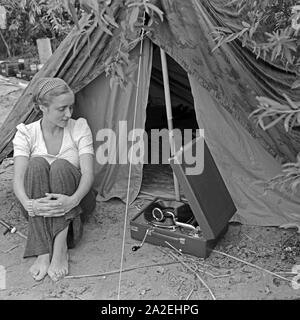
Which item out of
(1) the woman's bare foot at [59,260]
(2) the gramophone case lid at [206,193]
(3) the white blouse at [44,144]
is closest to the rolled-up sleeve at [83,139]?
(3) the white blouse at [44,144]

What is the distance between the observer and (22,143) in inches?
103

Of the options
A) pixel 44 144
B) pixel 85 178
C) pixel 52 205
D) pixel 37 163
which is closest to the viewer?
pixel 52 205

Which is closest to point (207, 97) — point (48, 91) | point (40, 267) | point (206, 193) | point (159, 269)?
point (206, 193)

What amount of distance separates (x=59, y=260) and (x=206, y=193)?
0.90 metres

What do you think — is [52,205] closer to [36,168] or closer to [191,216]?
[36,168]

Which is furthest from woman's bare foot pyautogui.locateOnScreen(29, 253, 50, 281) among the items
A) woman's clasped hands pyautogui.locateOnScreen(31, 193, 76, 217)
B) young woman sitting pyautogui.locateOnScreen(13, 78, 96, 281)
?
woman's clasped hands pyautogui.locateOnScreen(31, 193, 76, 217)

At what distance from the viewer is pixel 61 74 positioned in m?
2.86

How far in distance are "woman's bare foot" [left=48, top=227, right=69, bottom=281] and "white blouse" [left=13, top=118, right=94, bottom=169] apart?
47 centimetres

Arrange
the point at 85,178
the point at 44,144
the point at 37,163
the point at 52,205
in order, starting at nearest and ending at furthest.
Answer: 1. the point at 52,205
2. the point at 37,163
3. the point at 85,178
4. the point at 44,144

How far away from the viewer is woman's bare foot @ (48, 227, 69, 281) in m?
2.38

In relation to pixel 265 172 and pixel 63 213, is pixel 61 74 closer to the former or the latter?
pixel 63 213

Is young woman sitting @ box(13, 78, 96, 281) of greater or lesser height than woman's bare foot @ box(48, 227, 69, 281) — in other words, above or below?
above

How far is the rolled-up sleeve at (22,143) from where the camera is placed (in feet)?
8.53

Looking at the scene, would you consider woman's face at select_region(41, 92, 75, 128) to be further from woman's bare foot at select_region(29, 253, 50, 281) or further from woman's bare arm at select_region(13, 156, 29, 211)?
woman's bare foot at select_region(29, 253, 50, 281)
